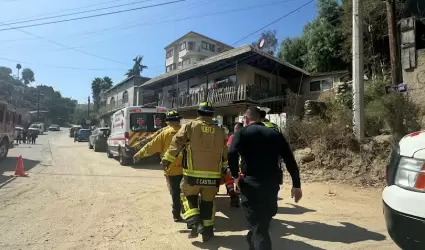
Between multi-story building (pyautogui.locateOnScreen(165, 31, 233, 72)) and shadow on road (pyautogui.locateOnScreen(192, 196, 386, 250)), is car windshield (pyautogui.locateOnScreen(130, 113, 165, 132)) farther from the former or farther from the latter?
multi-story building (pyautogui.locateOnScreen(165, 31, 233, 72))

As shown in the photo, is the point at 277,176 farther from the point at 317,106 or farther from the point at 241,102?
the point at 241,102

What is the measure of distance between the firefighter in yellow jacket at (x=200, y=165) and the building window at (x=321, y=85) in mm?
19538

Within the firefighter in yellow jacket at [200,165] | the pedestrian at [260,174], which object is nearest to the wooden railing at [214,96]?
the firefighter in yellow jacket at [200,165]

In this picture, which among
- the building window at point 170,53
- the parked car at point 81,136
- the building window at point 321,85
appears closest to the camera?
the building window at point 321,85

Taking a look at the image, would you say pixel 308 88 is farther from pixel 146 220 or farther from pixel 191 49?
pixel 191 49

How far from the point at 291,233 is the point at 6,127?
13.9 m

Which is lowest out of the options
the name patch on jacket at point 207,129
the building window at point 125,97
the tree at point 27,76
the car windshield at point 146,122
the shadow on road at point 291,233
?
the shadow on road at point 291,233

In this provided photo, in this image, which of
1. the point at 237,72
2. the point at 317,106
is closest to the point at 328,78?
the point at 237,72

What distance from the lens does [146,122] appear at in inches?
512

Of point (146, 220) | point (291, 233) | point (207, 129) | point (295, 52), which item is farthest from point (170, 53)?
point (291, 233)

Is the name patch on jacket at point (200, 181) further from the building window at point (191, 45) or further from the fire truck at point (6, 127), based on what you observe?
the building window at point (191, 45)

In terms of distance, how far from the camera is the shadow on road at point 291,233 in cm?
417

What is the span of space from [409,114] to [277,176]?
7427 mm

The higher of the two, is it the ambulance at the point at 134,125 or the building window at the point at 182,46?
the building window at the point at 182,46
